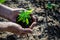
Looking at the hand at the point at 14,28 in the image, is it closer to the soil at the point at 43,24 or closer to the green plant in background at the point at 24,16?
the green plant in background at the point at 24,16

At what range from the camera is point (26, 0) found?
125 inches

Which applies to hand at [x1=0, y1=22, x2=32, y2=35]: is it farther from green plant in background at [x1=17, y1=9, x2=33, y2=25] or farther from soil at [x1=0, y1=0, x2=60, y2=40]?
Result: soil at [x1=0, y1=0, x2=60, y2=40]

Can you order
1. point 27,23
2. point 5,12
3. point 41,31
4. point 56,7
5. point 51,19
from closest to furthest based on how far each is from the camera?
point 27,23, point 5,12, point 41,31, point 51,19, point 56,7

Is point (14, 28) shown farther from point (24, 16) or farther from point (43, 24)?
point (43, 24)

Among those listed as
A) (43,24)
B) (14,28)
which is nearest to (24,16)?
(14,28)

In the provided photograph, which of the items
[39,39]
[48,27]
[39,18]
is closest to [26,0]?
[39,18]

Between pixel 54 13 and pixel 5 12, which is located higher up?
pixel 5 12

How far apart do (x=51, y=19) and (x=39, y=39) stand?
1.61 feet

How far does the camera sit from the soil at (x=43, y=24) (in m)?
2.48

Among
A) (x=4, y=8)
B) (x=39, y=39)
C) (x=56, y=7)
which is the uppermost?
(x=4, y=8)

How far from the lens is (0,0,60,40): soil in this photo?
248 centimetres

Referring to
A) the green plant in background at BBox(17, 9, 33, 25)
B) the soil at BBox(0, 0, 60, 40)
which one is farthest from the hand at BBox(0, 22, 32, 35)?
the soil at BBox(0, 0, 60, 40)

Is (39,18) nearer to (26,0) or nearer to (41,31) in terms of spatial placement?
(41,31)

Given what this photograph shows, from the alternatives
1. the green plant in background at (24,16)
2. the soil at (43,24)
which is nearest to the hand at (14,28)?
the green plant in background at (24,16)
